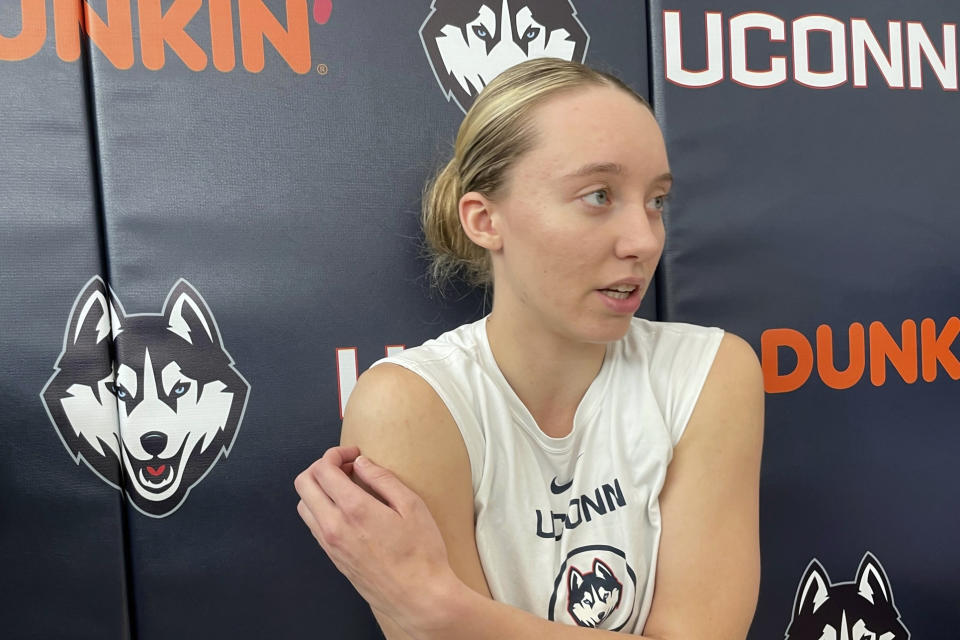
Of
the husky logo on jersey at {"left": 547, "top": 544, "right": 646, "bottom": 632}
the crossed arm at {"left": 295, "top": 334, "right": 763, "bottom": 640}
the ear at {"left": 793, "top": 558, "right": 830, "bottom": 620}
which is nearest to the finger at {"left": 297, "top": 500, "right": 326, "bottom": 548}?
the crossed arm at {"left": 295, "top": 334, "right": 763, "bottom": 640}

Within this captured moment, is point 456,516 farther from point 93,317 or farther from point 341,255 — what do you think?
point 93,317

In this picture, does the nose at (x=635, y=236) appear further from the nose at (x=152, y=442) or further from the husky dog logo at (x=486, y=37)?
the nose at (x=152, y=442)

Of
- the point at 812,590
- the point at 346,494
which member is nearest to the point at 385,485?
the point at 346,494

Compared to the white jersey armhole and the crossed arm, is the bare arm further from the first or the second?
the white jersey armhole

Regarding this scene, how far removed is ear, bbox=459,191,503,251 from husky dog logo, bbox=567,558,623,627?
0.40m

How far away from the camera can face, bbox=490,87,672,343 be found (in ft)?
2.76

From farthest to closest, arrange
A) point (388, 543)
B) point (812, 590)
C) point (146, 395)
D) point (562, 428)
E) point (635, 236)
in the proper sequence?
point (812, 590)
point (146, 395)
point (562, 428)
point (635, 236)
point (388, 543)

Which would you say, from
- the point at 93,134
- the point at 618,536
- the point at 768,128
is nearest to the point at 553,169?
the point at 618,536

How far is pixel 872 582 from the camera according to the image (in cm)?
125

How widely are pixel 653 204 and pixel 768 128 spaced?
436 millimetres

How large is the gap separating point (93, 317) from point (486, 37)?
0.71 meters

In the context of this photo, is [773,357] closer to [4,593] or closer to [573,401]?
[573,401]

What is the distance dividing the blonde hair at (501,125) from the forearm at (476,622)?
1.52ft

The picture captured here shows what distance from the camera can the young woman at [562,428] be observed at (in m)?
0.82
